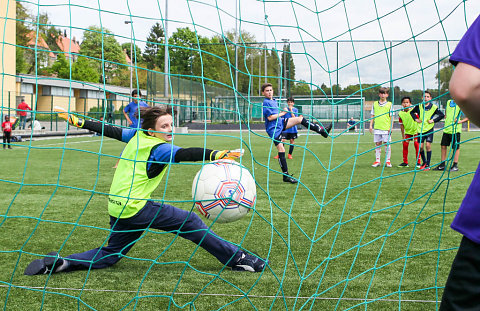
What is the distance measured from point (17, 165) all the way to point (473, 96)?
11.1 m

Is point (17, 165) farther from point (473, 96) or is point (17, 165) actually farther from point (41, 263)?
point (473, 96)

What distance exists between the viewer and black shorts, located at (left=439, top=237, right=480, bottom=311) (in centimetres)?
143

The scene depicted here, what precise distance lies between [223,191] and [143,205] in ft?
2.01

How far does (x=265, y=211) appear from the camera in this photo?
233 inches

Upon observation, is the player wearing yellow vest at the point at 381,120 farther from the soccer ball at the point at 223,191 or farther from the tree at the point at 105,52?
the soccer ball at the point at 223,191

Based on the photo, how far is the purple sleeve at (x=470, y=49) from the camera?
1.29 metres

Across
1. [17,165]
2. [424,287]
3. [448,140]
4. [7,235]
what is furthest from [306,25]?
[17,165]

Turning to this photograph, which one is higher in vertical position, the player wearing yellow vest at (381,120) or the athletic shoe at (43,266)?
the player wearing yellow vest at (381,120)

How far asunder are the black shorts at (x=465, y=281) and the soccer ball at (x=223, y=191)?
1794 millimetres

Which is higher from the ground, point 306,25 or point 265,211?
point 306,25

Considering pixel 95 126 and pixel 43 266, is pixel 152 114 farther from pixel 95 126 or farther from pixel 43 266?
pixel 43 266

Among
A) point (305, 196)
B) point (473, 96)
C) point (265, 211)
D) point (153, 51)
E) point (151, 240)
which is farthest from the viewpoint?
point (153, 51)

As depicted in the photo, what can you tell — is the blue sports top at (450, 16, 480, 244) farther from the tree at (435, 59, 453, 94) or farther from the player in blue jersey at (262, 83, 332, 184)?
the player in blue jersey at (262, 83, 332, 184)

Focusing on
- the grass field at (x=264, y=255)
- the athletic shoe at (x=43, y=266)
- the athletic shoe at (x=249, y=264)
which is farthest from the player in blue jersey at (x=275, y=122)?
the athletic shoe at (x=43, y=266)
